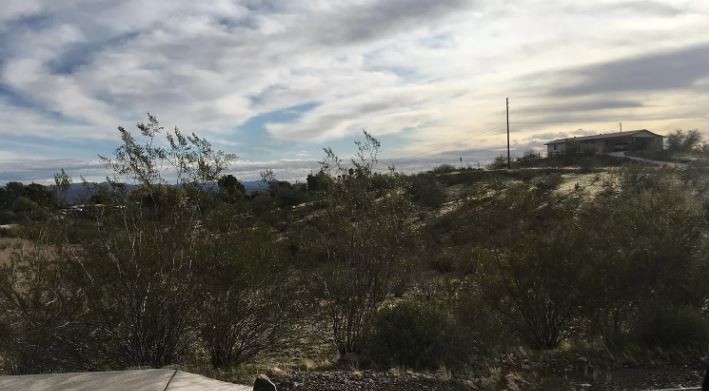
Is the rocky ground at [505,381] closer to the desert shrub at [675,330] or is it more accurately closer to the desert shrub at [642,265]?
the desert shrub at [675,330]

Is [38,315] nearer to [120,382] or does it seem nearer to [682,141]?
[120,382]

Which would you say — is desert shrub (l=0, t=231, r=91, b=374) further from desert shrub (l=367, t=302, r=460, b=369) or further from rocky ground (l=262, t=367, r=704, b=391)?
desert shrub (l=367, t=302, r=460, b=369)

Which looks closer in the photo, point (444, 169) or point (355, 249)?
point (355, 249)

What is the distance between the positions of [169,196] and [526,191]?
37.8 ft

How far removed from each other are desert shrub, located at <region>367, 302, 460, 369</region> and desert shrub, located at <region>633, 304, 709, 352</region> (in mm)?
2955

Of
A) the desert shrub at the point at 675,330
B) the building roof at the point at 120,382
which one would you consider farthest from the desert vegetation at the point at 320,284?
the building roof at the point at 120,382

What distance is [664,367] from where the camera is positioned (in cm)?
791

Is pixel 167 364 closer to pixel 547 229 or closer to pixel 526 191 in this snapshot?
pixel 547 229

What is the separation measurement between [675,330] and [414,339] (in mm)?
3945

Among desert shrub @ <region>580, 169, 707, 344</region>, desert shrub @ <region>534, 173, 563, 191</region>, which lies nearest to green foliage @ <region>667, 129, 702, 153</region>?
desert shrub @ <region>534, 173, 563, 191</region>

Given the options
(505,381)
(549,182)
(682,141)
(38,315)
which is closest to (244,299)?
(38,315)

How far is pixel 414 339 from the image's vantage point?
943 cm

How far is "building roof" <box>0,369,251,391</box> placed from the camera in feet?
20.8

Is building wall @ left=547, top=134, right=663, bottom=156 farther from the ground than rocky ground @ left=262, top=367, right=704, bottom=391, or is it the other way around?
building wall @ left=547, top=134, right=663, bottom=156
